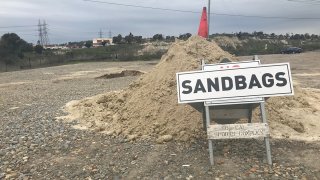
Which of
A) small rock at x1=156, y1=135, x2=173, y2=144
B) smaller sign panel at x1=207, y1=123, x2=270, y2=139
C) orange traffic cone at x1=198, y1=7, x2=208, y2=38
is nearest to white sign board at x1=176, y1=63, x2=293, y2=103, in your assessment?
smaller sign panel at x1=207, y1=123, x2=270, y2=139

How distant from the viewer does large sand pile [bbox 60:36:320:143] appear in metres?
7.07

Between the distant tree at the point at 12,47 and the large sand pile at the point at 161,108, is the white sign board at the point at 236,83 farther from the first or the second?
the distant tree at the point at 12,47

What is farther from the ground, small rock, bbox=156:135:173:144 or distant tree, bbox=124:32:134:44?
distant tree, bbox=124:32:134:44

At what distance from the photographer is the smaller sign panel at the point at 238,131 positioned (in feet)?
18.0

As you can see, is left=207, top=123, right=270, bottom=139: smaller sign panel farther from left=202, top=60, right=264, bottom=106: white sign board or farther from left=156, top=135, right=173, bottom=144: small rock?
left=156, top=135, right=173, bottom=144: small rock

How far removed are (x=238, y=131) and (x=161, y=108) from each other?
7.77 feet

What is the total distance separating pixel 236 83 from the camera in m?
5.68

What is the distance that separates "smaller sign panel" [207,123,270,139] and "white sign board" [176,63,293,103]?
0.40m

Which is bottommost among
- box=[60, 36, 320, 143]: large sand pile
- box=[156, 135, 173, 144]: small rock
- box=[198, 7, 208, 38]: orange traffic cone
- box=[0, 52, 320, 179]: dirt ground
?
box=[0, 52, 320, 179]: dirt ground

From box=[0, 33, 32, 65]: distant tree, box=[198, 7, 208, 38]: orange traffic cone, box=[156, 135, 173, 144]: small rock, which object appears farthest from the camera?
box=[0, 33, 32, 65]: distant tree

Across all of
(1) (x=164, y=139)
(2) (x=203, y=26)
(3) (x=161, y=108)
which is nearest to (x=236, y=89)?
(1) (x=164, y=139)

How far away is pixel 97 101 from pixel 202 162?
5162 millimetres

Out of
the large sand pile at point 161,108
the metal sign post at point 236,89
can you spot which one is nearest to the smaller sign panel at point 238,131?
the metal sign post at point 236,89

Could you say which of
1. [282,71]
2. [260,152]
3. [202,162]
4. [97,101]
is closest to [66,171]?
[202,162]
